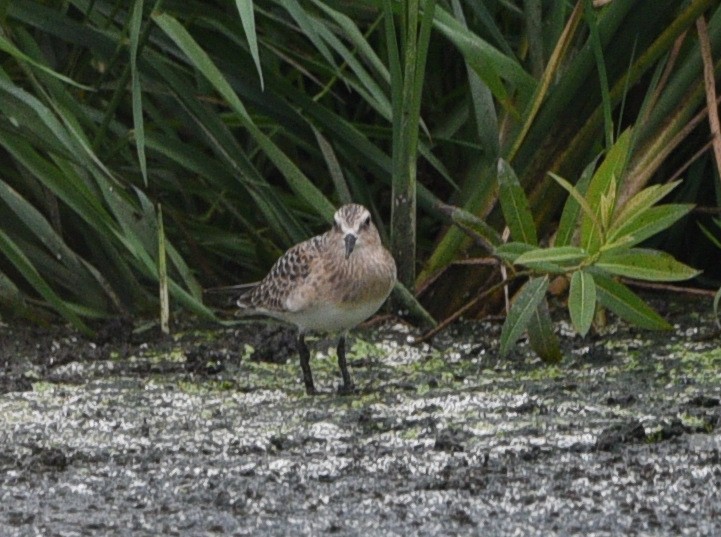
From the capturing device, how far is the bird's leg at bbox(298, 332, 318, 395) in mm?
5176

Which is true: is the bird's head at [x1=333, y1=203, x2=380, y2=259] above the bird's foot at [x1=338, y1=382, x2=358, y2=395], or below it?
above

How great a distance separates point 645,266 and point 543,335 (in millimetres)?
454

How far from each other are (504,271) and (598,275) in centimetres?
59

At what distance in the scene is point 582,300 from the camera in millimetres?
4812

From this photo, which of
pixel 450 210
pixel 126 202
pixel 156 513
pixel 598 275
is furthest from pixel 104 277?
pixel 156 513

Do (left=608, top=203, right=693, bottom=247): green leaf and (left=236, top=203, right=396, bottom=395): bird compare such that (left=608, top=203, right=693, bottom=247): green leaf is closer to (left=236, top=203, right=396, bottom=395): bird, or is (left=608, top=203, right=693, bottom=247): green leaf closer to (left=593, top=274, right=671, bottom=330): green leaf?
(left=593, top=274, right=671, bottom=330): green leaf

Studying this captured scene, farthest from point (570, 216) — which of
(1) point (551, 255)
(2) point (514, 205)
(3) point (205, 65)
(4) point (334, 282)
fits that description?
(3) point (205, 65)

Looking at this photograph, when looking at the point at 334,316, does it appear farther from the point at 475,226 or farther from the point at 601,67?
the point at 601,67

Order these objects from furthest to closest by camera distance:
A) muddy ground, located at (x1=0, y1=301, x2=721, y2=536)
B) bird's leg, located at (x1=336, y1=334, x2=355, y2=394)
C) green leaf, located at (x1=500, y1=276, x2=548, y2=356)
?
bird's leg, located at (x1=336, y1=334, x2=355, y2=394)
green leaf, located at (x1=500, y1=276, x2=548, y2=356)
muddy ground, located at (x1=0, y1=301, x2=721, y2=536)

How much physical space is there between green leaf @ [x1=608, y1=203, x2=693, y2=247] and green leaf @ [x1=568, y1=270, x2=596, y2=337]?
0.13m

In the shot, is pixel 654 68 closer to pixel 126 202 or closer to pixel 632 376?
pixel 632 376

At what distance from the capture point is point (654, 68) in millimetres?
5777

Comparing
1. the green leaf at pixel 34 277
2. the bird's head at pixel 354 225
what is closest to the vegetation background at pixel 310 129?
the green leaf at pixel 34 277

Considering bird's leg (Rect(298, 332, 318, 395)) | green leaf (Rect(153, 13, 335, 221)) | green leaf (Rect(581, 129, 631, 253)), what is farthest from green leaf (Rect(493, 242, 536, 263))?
green leaf (Rect(153, 13, 335, 221))
